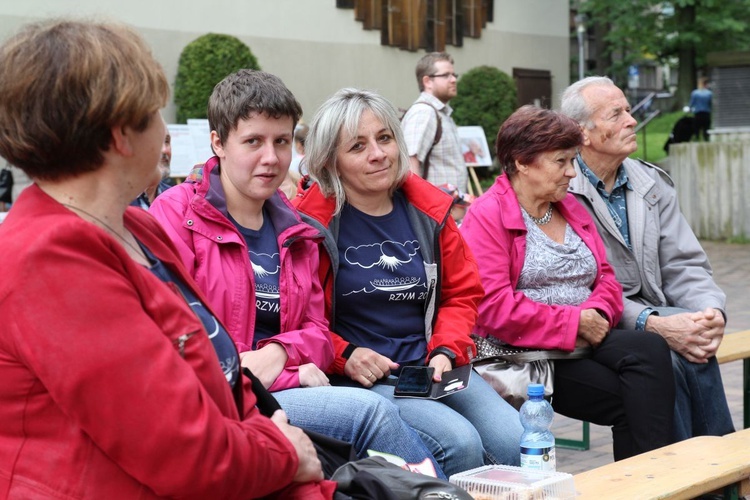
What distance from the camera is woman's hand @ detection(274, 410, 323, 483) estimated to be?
2262mm

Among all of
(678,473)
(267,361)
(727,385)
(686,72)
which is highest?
(686,72)

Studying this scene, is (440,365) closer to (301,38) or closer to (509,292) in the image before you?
(509,292)

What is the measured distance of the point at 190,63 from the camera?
15195 millimetres

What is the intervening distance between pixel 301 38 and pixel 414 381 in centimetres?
1422

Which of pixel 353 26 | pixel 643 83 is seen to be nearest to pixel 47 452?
Result: pixel 353 26

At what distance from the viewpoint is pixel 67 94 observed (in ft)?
6.38

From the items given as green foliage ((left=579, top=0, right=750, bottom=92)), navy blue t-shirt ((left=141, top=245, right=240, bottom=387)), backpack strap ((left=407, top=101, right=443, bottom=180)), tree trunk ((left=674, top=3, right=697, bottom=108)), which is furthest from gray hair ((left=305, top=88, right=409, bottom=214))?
tree trunk ((left=674, top=3, right=697, bottom=108))

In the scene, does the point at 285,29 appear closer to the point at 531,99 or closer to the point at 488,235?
the point at 531,99

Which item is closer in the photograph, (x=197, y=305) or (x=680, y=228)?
(x=197, y=305)

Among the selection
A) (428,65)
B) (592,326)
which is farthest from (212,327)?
(428,65)

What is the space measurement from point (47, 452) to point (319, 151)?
2.25m

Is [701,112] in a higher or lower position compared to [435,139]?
lower

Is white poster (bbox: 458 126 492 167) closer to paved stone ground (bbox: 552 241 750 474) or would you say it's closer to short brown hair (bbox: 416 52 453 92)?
paved stone ground (bbox: 552 241 750 474)

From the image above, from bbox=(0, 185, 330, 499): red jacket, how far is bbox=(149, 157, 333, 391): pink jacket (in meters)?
1.25
